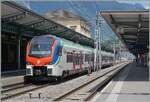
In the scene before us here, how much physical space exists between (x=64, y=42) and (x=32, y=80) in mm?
3070

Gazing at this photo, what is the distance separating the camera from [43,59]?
24.4 meters

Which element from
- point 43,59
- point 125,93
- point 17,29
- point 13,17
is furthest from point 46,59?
point 17,29

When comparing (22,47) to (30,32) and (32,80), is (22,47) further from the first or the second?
(32,80)

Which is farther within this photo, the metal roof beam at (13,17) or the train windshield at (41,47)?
the metal roof beam at (13,17)

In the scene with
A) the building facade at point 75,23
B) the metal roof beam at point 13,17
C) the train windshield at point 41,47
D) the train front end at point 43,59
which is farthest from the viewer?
the building facade at point 75,23

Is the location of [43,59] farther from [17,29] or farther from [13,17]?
[17,29]

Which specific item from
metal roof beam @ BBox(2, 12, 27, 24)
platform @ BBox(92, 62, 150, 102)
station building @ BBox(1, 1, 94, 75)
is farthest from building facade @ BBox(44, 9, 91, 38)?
platform @ BBox(92, 62, 150, 102)

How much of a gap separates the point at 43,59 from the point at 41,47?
82 centimetres

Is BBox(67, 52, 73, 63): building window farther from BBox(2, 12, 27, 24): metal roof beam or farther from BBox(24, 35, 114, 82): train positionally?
BBox(2, 12, 27, 24): metal roof beam

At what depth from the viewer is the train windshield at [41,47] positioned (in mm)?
24516

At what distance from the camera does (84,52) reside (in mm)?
35094

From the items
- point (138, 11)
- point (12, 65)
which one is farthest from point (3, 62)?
point (138, 11)

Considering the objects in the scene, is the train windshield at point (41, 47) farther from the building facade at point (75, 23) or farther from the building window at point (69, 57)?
the building facade at point (75, 23)

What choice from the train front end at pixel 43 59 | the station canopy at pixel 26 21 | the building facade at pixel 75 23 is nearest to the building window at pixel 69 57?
the train front end at pixel 43 59
